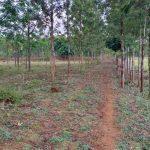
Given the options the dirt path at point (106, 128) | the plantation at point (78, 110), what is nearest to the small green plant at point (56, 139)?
the plantation at point (78, 110)

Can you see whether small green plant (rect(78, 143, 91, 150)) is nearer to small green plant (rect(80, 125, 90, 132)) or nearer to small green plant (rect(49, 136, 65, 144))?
small green plant (rect(49, 136, 65, 144))

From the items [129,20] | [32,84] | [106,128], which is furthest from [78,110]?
[129,20]

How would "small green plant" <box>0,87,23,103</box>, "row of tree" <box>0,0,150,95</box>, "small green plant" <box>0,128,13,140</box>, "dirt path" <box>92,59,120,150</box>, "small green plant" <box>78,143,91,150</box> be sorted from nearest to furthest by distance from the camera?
1. "small green plant" <box>0,128,13,140</box>
2. "small green plant" <box>78,143,91,150</box>
3. "dirt path" <box>92,59,120,150</box>
4. "small green plant" <box>0,87,23,103</box>
5. "row of tree" <box>0,0,150,95</box>

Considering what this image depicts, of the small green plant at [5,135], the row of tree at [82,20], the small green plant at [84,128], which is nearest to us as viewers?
the small green plant at [5,135]

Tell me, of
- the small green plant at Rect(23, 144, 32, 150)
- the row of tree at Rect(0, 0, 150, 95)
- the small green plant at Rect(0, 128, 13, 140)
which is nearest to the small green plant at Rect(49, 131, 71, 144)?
the small green plant at Rect(23, 144, 32, 150)

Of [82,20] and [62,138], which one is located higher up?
[82,20]

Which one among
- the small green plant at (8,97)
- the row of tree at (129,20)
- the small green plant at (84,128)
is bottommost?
the small green plant at (84,128)

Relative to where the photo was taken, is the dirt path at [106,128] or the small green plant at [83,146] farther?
the dirt path at [106,128]

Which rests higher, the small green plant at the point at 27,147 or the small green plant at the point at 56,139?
the small green plant at the point at 27,147

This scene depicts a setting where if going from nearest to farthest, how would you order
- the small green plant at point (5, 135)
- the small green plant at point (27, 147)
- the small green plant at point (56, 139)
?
Answer: the small green plant at point (27, 147)
the small green plant at point (5, 135)
the small green plant at point (56, 139)

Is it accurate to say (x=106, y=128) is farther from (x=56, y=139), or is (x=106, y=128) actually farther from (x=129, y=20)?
(x=129, y=20)

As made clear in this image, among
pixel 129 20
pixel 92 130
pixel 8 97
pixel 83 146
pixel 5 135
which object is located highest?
pixel 129 20

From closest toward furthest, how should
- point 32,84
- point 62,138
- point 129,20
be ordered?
point 62,138
point 32,84
point 129,20

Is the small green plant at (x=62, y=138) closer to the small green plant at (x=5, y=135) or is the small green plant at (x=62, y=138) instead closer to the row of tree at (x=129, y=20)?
the small green plant at (x=5, y=135)
